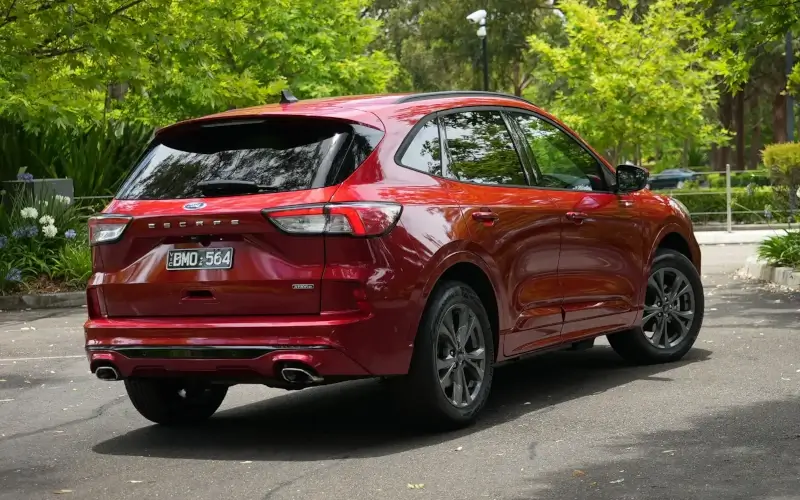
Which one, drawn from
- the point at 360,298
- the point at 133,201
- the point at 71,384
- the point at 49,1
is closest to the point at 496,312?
the point at 360,298

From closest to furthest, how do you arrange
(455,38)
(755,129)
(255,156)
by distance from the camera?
(255,156), (455,38), (755,129)

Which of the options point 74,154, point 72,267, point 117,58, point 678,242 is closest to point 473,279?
point 678,242

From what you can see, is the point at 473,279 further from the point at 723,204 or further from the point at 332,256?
the point at 723,204

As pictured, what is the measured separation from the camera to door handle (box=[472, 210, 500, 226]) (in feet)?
23.9

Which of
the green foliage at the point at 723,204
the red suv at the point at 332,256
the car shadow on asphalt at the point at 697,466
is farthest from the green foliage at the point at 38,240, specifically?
the green foliage at the point at 723,204

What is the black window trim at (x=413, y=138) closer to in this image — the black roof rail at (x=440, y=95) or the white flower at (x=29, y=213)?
the black roof rail at (x=440, y=95)

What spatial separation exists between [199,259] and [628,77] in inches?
1184

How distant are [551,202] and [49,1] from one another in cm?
1116

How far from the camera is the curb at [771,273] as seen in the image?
15.4 metres

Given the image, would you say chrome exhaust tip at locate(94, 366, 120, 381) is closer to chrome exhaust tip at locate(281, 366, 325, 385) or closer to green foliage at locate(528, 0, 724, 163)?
chrome exhaust tip at locate(281, 366, 325, 385)

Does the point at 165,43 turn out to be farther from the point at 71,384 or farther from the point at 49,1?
the point at 71,384

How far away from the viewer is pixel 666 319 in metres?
9.47

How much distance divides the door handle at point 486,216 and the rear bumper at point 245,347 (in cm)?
99

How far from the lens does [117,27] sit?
18.2m
